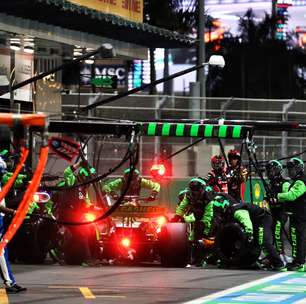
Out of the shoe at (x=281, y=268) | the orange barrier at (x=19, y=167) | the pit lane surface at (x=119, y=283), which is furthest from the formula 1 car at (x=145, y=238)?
the orange barrier at (x=19, y=167)

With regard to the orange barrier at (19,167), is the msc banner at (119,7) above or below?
above

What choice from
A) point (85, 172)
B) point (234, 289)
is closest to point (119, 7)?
point (85, 172)

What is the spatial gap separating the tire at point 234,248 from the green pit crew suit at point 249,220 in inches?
4.5

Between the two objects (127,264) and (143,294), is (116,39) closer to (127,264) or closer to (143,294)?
(127,264)

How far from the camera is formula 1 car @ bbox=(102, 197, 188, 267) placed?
1616cm

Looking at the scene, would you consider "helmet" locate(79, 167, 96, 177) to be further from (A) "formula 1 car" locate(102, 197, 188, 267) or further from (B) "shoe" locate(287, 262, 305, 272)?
(B) "shoe" locate(287, 262, 305, 272)

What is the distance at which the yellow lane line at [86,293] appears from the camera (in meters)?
12.2

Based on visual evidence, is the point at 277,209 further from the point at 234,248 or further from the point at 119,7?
the point at 119,7

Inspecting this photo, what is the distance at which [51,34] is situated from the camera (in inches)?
706

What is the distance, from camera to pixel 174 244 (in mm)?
16094

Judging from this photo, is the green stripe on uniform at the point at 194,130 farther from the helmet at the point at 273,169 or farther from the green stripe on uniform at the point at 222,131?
the helmet at the point at 273,169

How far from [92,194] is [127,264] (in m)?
4.41

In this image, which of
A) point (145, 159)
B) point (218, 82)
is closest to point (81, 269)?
point (145, 159)

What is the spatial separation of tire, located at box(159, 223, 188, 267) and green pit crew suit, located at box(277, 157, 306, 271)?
1708 millimetres
